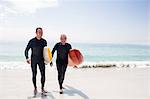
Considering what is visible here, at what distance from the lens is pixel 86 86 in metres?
11.5

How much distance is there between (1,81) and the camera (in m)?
12.4

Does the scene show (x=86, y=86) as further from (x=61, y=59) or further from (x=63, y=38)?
(x=63, y=38)

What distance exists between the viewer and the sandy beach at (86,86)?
980cm

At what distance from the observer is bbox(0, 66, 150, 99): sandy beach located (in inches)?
386

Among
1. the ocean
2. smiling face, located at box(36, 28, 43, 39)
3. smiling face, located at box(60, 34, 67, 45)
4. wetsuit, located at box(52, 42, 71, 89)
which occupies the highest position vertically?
smiling face, located at box(36, 28, 43, 39)

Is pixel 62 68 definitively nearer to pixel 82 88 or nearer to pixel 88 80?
pixel 82 88

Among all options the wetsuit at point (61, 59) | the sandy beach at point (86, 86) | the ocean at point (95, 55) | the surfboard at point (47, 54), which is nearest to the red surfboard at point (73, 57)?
the wetsuit at point (61, 59)

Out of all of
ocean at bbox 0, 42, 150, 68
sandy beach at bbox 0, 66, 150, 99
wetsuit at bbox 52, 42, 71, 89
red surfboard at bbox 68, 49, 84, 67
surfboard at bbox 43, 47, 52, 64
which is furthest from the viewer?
ocean at bbox 0, 42, 150, 68

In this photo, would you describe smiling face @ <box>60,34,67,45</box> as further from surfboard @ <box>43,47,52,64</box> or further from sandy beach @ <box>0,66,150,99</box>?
sandy beach @ <box>0,66,150,99</box>

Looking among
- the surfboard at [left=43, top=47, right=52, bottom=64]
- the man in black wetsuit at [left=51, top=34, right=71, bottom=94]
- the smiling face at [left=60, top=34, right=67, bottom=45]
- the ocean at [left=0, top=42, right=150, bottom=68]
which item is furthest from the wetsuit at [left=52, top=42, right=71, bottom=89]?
the ocean at [left=0, top=42, right=150, bottom=68]

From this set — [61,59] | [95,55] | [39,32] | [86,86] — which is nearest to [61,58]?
[61,59]

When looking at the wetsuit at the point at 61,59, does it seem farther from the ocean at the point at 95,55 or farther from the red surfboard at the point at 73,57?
the ocean at the point at 95,55

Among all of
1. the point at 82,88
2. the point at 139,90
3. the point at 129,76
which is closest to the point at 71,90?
the point at 82,88

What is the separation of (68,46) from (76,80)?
303cm
